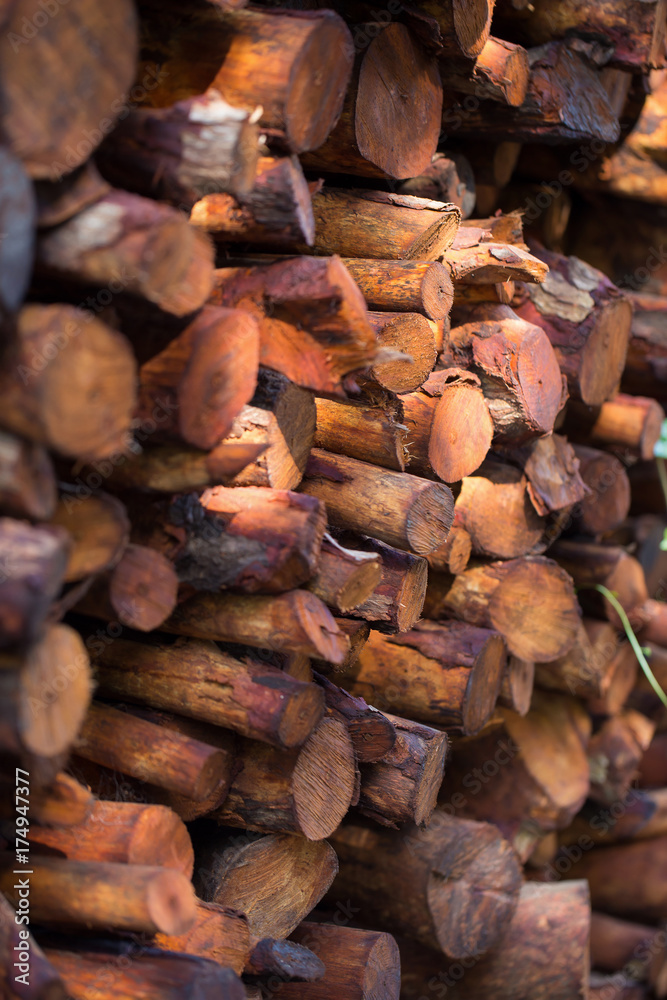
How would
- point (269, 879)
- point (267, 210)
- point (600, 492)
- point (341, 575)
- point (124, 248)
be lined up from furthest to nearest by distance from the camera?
point (600, 492), point (269, 879), point (341, 575), point (267, 210), point (124, 248)

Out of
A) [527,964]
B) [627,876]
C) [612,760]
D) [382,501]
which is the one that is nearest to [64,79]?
[382,501]

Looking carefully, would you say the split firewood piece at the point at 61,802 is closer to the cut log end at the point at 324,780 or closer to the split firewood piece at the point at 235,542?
the split firewood piece at the point at 235,542

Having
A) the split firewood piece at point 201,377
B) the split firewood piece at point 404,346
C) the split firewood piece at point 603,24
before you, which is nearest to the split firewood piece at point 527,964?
the split firewood piece at point 404,346

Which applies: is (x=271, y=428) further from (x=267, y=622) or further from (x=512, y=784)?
(x=512, y=784)

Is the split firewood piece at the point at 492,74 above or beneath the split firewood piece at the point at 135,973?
above

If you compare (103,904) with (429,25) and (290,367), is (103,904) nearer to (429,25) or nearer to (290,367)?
(290,367)
